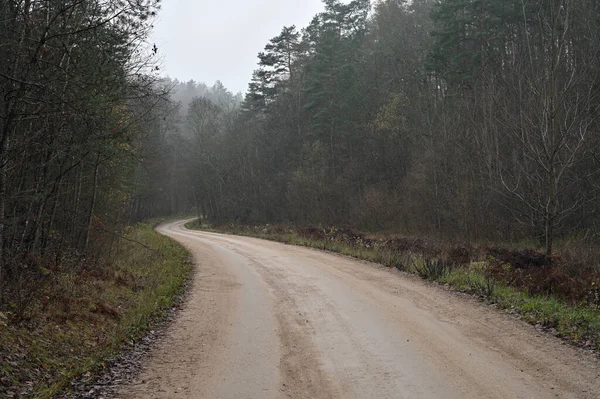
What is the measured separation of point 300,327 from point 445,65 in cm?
2636

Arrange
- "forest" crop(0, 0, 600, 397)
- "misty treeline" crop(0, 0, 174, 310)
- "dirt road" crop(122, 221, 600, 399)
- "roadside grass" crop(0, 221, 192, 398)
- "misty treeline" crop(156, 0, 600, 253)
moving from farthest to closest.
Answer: "misty treeline" crop(156, 0, 600, 253), "forest" crop(0, 0, 600, 397), "misty treeline" crop(0, 0, 174, 310), "roadside grass" crop(0, 221, 192, 398), "dirt road" crop(122, 221, 600, 399)

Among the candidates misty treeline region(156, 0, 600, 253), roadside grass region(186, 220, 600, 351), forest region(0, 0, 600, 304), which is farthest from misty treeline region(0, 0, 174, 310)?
misty treeline region(156, 0, 600, 253)

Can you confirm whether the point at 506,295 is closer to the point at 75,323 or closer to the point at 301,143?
the point at 75,323

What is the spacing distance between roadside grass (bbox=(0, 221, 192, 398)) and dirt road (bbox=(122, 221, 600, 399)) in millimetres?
799

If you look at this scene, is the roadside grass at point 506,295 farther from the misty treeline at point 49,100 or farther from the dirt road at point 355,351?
the misty treeline at point 49,100

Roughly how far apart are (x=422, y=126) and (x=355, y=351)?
24758 mm

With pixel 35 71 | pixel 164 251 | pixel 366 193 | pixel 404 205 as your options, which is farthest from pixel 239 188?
pixel 35 71

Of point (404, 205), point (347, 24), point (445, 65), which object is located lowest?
point (404, 205)

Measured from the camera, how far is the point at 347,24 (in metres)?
46.2

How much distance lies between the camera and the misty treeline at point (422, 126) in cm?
1659

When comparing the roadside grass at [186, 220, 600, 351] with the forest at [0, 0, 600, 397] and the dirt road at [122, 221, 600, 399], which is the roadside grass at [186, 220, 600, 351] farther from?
the forest at [0, 0, 600, 397]

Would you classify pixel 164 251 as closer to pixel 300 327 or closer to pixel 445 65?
pixel 300 327

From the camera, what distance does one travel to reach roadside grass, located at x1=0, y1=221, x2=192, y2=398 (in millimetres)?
5895

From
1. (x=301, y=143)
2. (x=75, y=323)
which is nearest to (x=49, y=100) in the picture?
(x=75, y=323)
